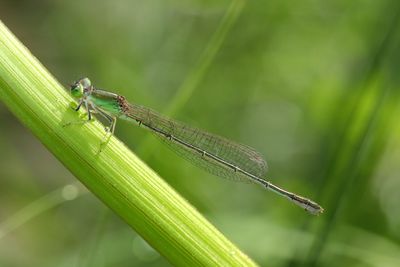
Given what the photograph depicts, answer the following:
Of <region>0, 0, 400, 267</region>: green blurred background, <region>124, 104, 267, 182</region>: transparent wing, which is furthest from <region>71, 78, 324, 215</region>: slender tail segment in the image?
<region>0, 0, 400, 267</region>: green blurred background

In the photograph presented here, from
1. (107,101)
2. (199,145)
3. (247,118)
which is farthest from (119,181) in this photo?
(247,118)

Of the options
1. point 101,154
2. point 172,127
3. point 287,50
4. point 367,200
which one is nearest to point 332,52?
point 287,50

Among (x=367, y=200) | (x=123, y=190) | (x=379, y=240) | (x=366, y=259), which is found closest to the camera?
(x=123, y=190)

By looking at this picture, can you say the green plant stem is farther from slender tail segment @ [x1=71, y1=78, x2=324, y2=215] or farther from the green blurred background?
the green blurred background

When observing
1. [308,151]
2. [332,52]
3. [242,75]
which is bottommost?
[308,151]

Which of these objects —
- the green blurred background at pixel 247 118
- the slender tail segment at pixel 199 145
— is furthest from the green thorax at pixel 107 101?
the green blurred background at pixel 247 118

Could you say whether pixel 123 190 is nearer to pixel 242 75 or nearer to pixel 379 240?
pixel 379 240

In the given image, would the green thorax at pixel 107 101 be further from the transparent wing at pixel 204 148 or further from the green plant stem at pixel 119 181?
the green plant stem at pixel 119 181
